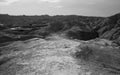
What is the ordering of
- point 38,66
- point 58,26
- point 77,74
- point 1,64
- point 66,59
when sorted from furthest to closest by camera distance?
point 58,26 < point 1,64 < point 66,59 < point 38,66 < point 77,74

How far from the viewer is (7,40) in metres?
16.0

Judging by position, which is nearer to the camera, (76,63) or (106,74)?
(106,74)

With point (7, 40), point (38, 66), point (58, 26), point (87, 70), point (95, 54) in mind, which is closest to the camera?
point (87, 70)

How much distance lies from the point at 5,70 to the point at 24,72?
155cm

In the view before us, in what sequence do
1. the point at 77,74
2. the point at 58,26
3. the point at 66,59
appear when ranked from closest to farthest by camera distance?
1. the point at 77,74
2. the point at 66,59
3. the point at 58,26

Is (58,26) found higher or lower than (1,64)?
higher

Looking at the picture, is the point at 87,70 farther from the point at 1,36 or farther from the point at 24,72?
the point at 1,36

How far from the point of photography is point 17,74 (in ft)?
24.1

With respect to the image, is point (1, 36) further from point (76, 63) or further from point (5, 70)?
point (76, 63)

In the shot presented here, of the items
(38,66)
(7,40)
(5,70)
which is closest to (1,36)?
(7,40)

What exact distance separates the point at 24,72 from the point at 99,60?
15.9 ft

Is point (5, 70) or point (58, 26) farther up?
point (58, 26)

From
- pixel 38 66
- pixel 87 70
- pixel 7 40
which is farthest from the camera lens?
pixel 7 40

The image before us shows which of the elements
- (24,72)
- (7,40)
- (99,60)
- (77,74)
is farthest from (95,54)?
(7,40)
